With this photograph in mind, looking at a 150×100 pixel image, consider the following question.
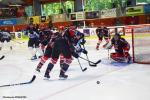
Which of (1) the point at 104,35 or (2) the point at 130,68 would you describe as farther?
(1) the point at 104,35

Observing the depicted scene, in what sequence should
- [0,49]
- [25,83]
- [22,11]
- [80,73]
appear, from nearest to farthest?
1. [25,83]
2. [80,73]
3. [0,49]
4. [22,11]

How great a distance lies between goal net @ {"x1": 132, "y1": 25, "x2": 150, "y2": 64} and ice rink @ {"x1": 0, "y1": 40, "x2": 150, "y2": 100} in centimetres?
53

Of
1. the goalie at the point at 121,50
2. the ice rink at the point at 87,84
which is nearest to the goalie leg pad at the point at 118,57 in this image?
the goalie at the point at 121,50

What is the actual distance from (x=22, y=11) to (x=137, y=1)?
30.8 ft

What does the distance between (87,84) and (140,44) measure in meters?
4.34

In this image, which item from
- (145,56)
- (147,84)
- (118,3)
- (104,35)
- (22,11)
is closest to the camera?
(147,84)

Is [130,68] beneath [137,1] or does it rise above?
beneath

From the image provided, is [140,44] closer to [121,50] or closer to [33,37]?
[121,50]

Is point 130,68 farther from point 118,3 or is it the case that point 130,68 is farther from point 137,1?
point 137,1

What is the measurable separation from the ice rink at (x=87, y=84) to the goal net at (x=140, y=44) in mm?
529

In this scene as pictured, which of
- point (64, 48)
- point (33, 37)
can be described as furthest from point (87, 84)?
point (33, 37)

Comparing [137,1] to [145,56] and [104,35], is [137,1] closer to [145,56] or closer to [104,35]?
[104,35]

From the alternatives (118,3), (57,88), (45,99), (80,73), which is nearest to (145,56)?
(80,73)

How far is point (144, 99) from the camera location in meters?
5.51
